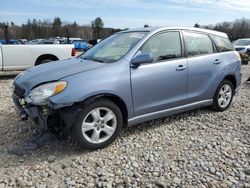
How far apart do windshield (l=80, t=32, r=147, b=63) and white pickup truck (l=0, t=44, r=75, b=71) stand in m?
5.35

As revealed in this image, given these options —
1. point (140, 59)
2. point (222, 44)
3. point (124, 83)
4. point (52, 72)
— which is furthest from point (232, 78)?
point (52, 72)

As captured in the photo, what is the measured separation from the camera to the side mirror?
4066 millimetres

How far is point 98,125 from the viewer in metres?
3.90

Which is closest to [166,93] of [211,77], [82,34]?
[211,77]

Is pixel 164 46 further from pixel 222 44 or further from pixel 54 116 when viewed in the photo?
pixel 54 116

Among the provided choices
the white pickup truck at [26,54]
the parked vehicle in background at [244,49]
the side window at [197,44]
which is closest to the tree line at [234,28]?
the parked vehicle in background at [244,49]

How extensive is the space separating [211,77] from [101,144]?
2375mm

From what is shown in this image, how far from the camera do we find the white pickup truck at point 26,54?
31.7 ft

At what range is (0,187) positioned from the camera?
3.14 meters

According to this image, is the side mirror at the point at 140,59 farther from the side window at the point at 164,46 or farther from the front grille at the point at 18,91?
the front grille at the point at 18,91

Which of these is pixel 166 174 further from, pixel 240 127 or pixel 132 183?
pixel 240 127

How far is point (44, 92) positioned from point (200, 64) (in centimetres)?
263

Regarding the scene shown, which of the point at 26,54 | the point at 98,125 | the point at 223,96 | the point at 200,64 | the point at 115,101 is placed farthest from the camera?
the point at 26,54

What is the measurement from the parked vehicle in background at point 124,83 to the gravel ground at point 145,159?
0.29 meters
